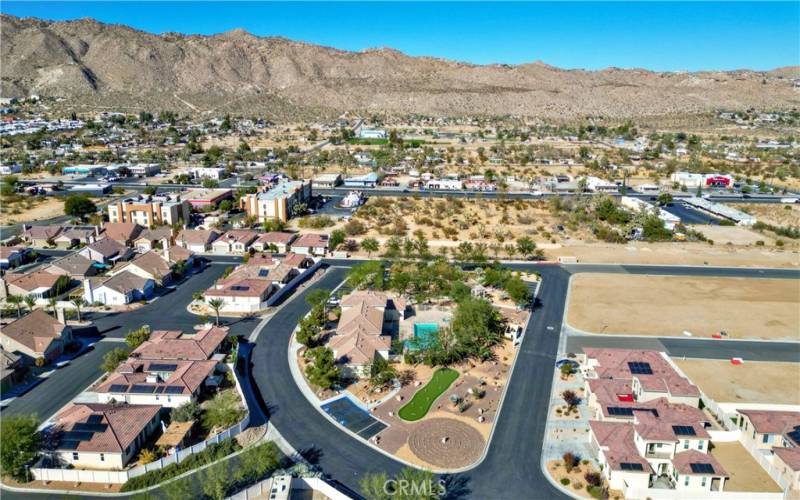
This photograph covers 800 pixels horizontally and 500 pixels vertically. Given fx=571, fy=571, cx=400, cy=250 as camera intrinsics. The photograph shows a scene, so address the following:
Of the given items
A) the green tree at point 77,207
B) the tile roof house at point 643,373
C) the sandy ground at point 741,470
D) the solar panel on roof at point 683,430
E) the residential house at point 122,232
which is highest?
the green tree at point 77,207

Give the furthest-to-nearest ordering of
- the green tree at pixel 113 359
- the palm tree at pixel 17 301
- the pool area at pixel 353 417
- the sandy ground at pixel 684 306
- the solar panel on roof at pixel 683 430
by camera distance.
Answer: the palm tree at pixel 17 301, the sandy ground at pixel 684 306, the green tree at pixel 113 359, the pool area at pixel 353 417, the solar panel on roof at pixel 683 430

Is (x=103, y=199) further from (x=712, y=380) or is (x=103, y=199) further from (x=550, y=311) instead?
(x=712, y=380)

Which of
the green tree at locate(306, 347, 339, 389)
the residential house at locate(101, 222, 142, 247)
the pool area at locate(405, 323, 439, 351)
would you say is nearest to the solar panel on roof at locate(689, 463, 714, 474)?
the pool area at locate(405, 323, 439, 351)

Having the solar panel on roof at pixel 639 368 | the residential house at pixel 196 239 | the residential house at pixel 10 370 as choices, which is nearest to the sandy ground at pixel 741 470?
the solar panel on roof at pixel 639 368

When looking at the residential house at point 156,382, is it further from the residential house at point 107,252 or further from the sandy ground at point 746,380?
the sandy ground at point 746,380

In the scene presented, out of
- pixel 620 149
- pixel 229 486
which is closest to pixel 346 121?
pixel 620 149

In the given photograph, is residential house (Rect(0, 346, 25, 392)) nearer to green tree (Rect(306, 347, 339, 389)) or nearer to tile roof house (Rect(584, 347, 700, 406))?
green tree (Rect(306, 347, 339, 389))

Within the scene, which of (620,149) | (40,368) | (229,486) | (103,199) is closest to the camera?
(229,486)
